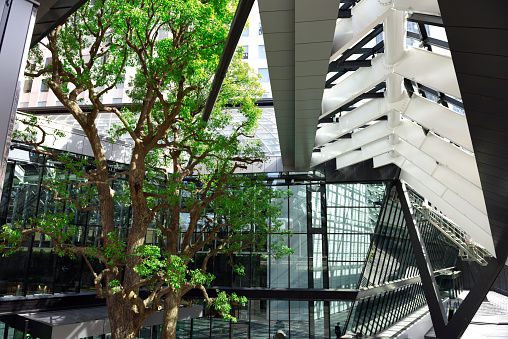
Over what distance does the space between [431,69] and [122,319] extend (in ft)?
32.3

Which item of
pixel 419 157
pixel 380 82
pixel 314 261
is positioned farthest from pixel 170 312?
pixel 380 82

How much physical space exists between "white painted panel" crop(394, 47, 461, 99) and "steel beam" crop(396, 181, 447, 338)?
13161mm

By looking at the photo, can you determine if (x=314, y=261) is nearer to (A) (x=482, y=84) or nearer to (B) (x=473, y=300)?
(B) (x=473, y=300)

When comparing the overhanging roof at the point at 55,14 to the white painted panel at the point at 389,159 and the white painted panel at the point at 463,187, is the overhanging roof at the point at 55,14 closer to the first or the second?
the white painted panel at the point at 463,187

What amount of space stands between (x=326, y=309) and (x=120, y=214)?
11280 mm

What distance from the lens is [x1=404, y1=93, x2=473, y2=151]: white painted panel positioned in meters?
7.96

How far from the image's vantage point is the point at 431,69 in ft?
23.4

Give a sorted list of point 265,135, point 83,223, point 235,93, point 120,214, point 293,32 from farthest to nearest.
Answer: point 265,135 → point 120,214 → point 83,223 → point 235,93 → point 293,32

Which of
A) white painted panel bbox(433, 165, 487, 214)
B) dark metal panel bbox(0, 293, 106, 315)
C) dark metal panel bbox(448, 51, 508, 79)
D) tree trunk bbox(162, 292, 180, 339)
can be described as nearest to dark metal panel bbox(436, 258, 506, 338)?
white painted panel bbox(433, 165, 487, 214)

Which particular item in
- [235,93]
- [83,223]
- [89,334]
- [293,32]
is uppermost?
[235,93]

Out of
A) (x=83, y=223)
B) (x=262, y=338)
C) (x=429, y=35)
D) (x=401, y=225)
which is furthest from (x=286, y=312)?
(x=429, y=35)

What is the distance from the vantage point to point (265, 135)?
921 inches

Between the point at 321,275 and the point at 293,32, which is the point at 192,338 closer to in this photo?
the point at 321,275

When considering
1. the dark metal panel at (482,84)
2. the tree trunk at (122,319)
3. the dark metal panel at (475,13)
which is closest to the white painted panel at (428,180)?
the tree trunk at (122,319)
